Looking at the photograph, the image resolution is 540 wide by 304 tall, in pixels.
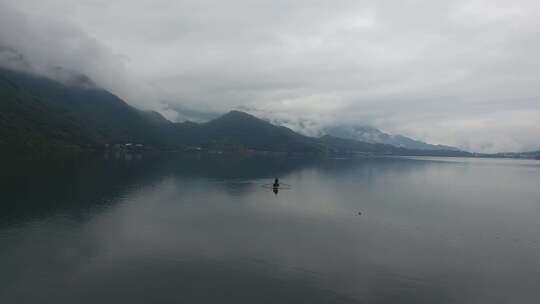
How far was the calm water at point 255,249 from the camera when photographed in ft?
154

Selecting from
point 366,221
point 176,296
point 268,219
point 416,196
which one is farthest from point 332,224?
point 416,196

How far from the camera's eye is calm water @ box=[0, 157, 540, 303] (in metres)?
46.8

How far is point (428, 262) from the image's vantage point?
200 feet

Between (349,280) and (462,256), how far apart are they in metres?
28.6

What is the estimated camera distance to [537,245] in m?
75.3

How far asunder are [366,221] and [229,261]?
4785 centimetres

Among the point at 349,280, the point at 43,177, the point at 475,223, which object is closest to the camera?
the point at 349,280

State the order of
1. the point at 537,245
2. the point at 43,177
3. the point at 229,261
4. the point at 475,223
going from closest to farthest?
the point at 229,261 → the point at 537,245 → the point at 475,223 → the point at 43,177

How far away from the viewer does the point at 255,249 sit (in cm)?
6456

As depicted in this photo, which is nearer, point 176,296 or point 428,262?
point 176,296

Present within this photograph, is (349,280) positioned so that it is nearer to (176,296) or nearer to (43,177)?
(176,296)

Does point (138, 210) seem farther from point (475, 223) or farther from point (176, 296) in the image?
point (475, 223)

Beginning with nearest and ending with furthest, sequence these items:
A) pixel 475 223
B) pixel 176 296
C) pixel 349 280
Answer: pixel 176 296 < pixel 349 280 < pixel 475 223

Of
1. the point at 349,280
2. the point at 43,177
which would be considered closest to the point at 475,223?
the point at 349,280
